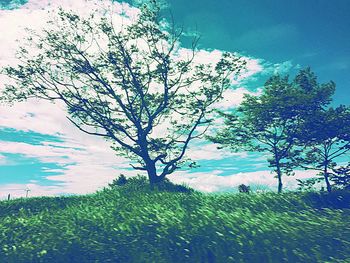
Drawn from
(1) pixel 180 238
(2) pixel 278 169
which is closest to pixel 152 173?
(2) pixel 278 169

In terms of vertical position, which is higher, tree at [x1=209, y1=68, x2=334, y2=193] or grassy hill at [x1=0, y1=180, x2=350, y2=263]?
tree at [x1=209, y1=68, x2=334, y2=193]

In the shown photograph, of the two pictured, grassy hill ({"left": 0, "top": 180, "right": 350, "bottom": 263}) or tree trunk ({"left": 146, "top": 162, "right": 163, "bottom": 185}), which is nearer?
grassy hill ({"left": 0, "top": 180, "right": 350, "bottom": 263})

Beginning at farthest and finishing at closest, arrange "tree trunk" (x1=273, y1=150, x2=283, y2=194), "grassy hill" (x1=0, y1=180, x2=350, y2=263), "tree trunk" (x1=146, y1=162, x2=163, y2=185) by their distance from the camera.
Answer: "tree trunk" (x1=273, y1=150, x2=283, y2=194) < "tree trunk" (x1=146, y1=162, x2=163, y2=185) < "grassy hill" (x1=0, y1=180, x2=350, y2=263)

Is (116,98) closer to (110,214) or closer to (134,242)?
(110,214)

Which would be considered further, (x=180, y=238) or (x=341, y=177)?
(x=341, y=177)

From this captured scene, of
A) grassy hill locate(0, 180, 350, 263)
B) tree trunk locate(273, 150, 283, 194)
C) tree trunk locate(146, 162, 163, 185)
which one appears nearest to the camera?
grassy hill locate(0, 180, 350, 263)

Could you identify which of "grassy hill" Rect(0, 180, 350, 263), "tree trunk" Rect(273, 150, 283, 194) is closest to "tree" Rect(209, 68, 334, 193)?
"tree trunk" Rect(273, 150, 283, 194)

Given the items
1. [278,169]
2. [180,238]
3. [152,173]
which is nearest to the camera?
[180,238]

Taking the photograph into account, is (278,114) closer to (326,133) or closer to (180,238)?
(326,133)

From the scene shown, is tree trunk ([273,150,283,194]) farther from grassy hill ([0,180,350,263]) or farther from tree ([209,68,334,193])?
grassy hill ([0,180,350,263])

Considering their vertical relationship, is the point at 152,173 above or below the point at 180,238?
above

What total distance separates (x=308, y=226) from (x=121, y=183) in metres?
26.6

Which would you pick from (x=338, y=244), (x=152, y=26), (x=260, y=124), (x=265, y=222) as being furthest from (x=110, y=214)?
(x=260, y=124)

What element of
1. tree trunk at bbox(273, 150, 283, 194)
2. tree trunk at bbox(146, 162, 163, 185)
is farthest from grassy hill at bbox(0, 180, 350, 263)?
tree trunk at bbox(273, 150, 283, 194)
